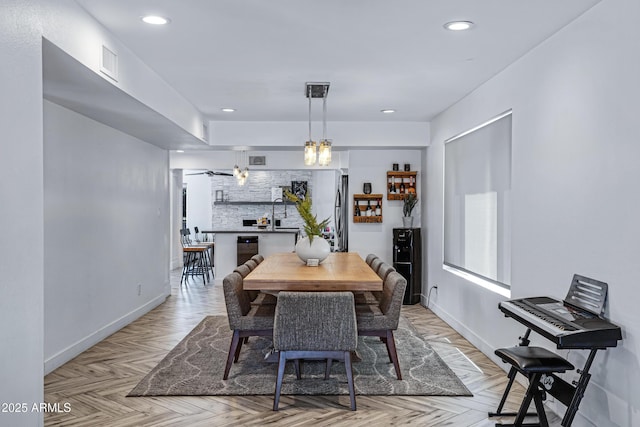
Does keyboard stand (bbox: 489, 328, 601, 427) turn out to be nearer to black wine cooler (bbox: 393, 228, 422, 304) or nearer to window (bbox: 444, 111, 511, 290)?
window (bbox: 444, 111, 511, 290)

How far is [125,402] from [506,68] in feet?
12.1

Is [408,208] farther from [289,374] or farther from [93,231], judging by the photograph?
[93,231]


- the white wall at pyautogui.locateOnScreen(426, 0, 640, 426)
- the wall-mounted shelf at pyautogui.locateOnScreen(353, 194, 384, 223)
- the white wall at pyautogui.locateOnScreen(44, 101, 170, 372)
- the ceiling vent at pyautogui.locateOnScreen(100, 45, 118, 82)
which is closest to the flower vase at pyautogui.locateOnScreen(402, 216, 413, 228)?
the wall-mounted shelf at pyautogui.locateOnScreen(353, 194, 384, 223)

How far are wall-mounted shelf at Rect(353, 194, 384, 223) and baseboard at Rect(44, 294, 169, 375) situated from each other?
2.95 metres

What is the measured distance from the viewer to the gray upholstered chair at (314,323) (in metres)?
3.38

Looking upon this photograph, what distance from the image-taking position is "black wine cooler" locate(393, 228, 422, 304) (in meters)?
6.99

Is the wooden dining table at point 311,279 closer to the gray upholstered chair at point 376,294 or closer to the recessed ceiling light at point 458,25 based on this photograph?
the gray upholstered chair at point 376,294

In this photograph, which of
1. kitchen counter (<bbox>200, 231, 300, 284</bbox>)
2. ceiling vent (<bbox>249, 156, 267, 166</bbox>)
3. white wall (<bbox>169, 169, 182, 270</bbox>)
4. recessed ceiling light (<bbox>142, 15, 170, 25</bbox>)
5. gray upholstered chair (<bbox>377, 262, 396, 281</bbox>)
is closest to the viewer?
recessed ceiling light (<bbox>142, 15, 170, 25</bbox>)

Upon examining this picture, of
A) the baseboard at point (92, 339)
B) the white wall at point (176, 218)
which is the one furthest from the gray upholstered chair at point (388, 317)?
the white wall at point (176, 218)

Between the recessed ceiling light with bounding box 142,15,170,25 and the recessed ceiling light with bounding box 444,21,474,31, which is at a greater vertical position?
the recessed ceiling light with bounding box 444,21,474,31

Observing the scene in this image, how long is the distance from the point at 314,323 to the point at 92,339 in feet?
8.53

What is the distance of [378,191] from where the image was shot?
24.2ft

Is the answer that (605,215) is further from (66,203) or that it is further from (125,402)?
(66,203)

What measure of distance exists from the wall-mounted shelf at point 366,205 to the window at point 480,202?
1311 millimetres
